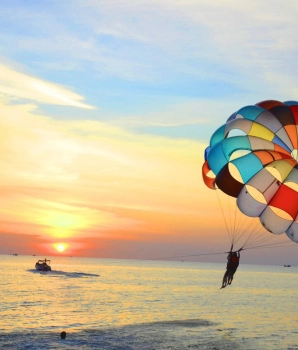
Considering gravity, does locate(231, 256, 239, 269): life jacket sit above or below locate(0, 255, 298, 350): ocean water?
above

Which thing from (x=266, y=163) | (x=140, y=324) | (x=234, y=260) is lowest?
(x=140, y=324)

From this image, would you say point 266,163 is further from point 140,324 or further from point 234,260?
point 140,324

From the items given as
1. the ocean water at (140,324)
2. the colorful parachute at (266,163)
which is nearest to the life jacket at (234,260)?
the colorful parachute at (266,163)

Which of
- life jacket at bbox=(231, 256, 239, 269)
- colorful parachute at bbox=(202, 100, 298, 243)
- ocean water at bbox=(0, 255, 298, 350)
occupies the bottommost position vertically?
ocean water at bbox=(0, 255, 298, 350)

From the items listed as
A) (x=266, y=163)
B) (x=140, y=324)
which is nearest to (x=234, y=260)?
(x=266, y=163)

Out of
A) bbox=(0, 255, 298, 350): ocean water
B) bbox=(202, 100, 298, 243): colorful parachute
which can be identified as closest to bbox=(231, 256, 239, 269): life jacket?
bbox=(202, 100, 298, 243): colorful parachute

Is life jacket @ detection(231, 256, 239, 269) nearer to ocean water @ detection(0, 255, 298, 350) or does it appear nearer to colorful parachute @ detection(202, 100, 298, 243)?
colorful parachute @ detection(202, 100, 298, 243)

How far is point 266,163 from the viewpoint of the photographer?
20.1 metres

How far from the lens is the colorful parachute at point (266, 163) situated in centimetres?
1981

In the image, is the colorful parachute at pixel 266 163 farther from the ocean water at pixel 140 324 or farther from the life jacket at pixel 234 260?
the ocean water at pixel 140 324

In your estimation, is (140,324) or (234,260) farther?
(140,324)

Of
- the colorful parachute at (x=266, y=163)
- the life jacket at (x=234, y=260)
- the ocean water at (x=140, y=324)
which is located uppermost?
the colorful parachute at (x=266, y=163)

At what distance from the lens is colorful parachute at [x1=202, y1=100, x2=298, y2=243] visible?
19812 mm

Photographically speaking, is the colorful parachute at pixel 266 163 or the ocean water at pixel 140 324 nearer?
the colorful parachute at pixel 266 163
